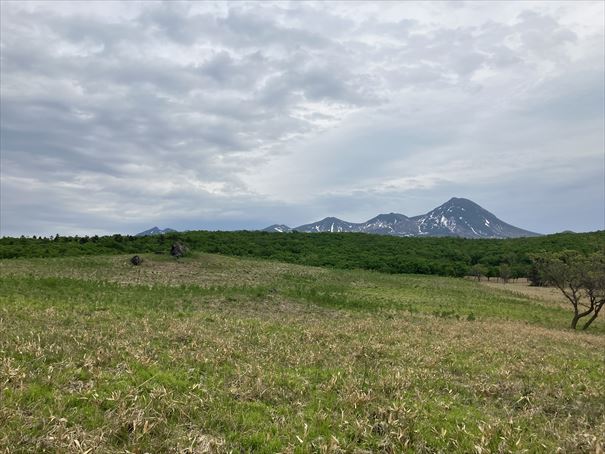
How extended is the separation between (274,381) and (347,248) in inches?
3785

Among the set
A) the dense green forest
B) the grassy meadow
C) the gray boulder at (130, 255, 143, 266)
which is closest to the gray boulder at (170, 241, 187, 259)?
the gray boulder at (130, 255, 143, 266)

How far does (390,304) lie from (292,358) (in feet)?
72.4

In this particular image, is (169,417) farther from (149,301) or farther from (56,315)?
(149,301)

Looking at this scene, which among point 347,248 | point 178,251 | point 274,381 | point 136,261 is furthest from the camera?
point 347,248

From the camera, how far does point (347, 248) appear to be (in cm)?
→ 10700

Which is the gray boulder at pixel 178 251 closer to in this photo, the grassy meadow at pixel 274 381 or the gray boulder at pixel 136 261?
the gray boulder at pixel 136 261

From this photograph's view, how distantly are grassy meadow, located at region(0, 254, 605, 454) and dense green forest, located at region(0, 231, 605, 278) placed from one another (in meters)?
40.8

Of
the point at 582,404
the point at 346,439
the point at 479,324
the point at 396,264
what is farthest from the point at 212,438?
the point at 396,264

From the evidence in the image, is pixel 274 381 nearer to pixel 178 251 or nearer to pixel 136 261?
pixel 136 261

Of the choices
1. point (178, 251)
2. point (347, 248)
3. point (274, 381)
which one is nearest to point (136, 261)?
point (178, 251)

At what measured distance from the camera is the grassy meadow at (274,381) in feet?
27.0

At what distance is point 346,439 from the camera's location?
8.66 metres

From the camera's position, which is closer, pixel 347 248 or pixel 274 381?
pixel 274 381

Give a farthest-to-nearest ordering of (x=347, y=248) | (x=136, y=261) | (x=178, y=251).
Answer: (x=347, y=248) → (x=178, y=251) → (x=136, y=261)
